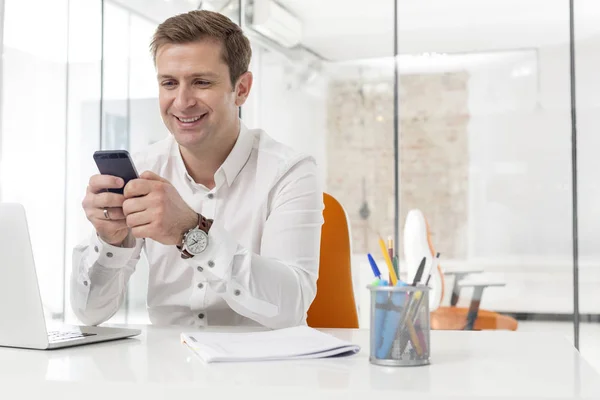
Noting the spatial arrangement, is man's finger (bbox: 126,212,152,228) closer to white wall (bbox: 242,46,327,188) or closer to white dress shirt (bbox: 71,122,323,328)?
white dress shirt (bbox: 71,122,323,328)

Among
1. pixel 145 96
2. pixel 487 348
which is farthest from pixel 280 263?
pixel 145 96

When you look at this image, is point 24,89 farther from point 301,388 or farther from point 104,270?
point 301,388

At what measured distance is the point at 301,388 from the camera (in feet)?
2.76

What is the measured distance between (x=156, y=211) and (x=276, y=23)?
358cm

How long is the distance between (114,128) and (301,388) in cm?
410

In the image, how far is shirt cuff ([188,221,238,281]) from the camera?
1367 mm

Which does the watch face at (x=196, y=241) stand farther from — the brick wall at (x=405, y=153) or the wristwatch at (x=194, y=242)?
the brick wall at (x=405, y=153)

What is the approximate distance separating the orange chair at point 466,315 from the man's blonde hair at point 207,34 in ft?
7.31

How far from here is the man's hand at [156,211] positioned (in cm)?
133

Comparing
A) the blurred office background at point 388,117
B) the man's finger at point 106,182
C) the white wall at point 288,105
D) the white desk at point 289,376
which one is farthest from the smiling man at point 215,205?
the white wall at point 288,105

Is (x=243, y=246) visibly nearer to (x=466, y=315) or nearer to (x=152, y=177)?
(x=152, y=177)

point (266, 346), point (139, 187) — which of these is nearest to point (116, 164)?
point (139, 187)

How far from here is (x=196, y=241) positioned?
1362 millimetres

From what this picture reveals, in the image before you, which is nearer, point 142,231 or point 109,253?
point 142,231
